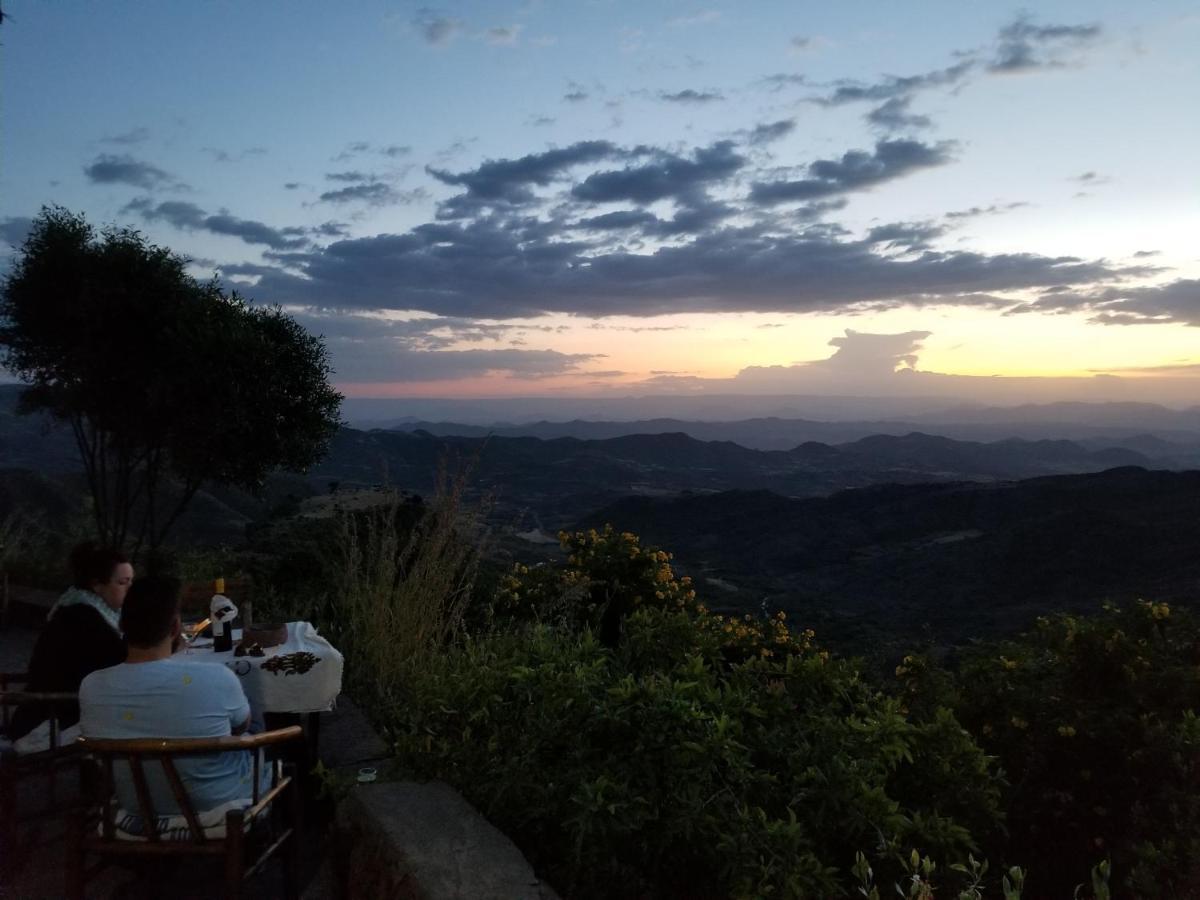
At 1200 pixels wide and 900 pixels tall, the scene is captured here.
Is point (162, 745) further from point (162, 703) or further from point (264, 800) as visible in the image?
point (264, 800)

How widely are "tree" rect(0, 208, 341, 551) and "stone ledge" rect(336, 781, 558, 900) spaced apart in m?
6.36

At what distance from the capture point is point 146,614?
2.27 m

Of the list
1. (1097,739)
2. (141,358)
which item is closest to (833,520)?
(141,358)

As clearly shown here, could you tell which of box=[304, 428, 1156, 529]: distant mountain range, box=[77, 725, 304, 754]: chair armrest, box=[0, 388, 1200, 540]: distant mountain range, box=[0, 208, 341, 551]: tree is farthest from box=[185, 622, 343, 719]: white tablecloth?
box=[304, 428, 1156, 529]: distant mountain range

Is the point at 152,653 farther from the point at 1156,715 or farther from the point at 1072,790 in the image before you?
the point at 1156,715

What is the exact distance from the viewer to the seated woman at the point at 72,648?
9.43 ft

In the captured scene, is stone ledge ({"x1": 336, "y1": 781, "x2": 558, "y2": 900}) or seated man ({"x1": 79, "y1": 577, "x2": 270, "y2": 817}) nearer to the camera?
stone ledge ({"x1": 336, "y1": 781, "x2": 558, "y2": 900})

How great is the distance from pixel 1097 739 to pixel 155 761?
3.53 meters

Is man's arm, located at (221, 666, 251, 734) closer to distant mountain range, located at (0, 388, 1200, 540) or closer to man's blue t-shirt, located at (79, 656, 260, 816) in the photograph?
man's blue t-shirt, located at (79, 656, 260, 816)

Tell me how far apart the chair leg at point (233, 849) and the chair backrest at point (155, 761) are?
0.12 meters

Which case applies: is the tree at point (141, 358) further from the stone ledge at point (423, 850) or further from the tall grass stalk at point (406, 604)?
the stone ledge at point (423, 850)

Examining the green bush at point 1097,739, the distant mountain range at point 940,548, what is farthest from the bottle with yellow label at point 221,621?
the distant mountain range at point 940,548

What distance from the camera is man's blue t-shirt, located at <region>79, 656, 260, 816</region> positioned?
222 centimetres

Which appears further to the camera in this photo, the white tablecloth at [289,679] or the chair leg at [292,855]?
the white tablecloth at [289,679]
